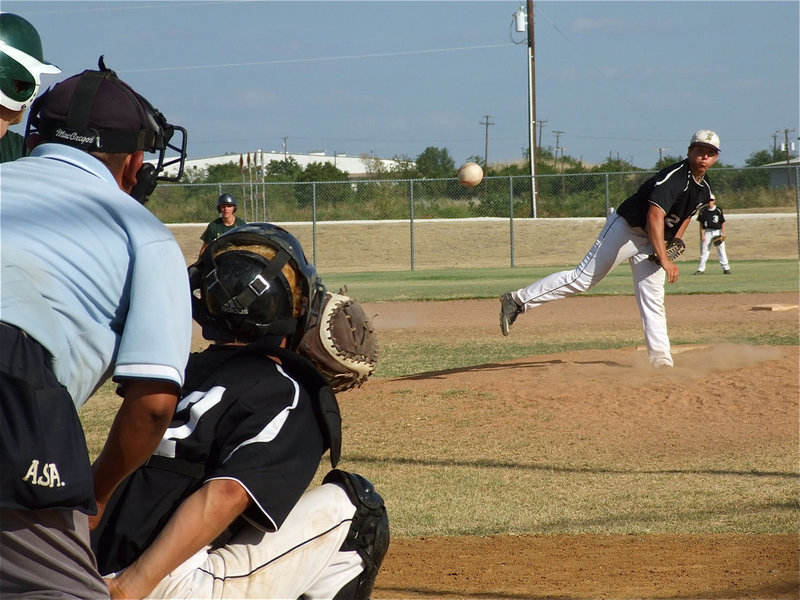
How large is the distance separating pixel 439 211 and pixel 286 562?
32950mm

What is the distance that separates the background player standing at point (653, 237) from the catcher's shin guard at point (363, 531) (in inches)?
238

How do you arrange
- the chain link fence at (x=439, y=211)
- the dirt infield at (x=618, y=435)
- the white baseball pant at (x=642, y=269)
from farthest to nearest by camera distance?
the chain link fence at (x=439, y=211) → the white baseball pant at (x=642, y=269) → the dirt infield at (x=618, y=435)

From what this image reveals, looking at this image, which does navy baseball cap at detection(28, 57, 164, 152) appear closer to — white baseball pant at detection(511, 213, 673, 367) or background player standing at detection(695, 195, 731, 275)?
→ white baseball pant at detection(511, 213, 673, 367)

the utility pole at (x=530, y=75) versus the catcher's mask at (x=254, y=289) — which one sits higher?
the utility pole at (x=530, y=75)

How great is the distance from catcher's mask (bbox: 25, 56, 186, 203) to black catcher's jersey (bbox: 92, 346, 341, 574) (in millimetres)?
666

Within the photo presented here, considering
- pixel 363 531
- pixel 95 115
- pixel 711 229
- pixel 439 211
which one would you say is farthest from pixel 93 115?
pixel 439 211

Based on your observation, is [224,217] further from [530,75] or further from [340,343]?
[530,75]

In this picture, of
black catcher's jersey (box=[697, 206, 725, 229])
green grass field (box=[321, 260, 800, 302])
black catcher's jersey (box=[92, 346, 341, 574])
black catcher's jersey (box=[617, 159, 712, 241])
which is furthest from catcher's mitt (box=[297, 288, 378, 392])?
black catcher's jersey (box=[697, 206, 725, 229])

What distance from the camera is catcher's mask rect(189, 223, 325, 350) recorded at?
8.17 feet

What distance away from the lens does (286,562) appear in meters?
2.58

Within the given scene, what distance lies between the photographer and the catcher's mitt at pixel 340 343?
2.78 meters

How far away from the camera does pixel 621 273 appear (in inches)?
1016

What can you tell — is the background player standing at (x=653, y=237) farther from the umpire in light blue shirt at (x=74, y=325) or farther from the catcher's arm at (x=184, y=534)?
the umpire in light blue shirt at (x=74, y=325)

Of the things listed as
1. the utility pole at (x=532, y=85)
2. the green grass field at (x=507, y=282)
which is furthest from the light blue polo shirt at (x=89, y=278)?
the utility pole at (x=532, y=85)
